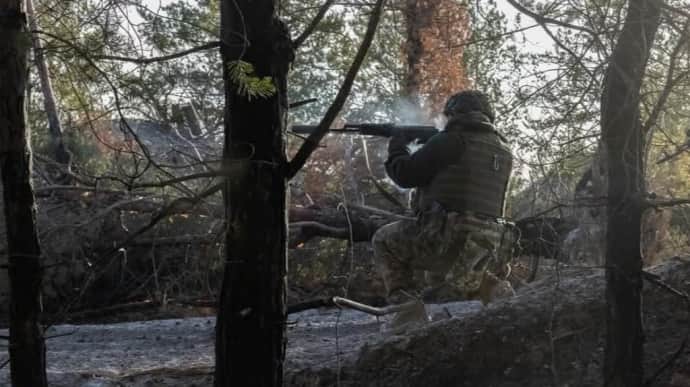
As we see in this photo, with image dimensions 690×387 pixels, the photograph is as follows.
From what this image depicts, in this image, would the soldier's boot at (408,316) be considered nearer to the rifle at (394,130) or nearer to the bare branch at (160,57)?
the rifle at (394,130)

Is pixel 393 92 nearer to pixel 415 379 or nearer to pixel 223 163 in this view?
pixel 415 379

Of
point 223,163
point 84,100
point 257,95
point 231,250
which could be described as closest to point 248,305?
point 231,250

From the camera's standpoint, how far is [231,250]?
3502 millimetres

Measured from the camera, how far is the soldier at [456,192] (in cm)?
596

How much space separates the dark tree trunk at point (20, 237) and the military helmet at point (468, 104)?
9.79 ft

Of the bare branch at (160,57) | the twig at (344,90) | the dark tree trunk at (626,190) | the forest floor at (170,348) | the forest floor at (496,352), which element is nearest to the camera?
the twig at (344,90)

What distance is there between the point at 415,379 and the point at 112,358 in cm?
283

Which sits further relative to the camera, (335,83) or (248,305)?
(335,83)

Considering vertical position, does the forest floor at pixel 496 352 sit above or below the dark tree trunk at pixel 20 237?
below

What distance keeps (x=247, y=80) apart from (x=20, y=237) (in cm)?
143

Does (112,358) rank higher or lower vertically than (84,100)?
lower

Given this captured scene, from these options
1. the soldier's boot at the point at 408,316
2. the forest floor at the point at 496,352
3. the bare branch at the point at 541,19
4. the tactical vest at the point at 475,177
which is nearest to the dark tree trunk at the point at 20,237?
the forest floor at the point at 496,352

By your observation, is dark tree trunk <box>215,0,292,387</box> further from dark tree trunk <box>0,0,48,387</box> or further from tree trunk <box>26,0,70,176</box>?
dark tree trunk <box>0,0,48,387</box>

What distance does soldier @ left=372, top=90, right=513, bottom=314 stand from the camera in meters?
5.96
